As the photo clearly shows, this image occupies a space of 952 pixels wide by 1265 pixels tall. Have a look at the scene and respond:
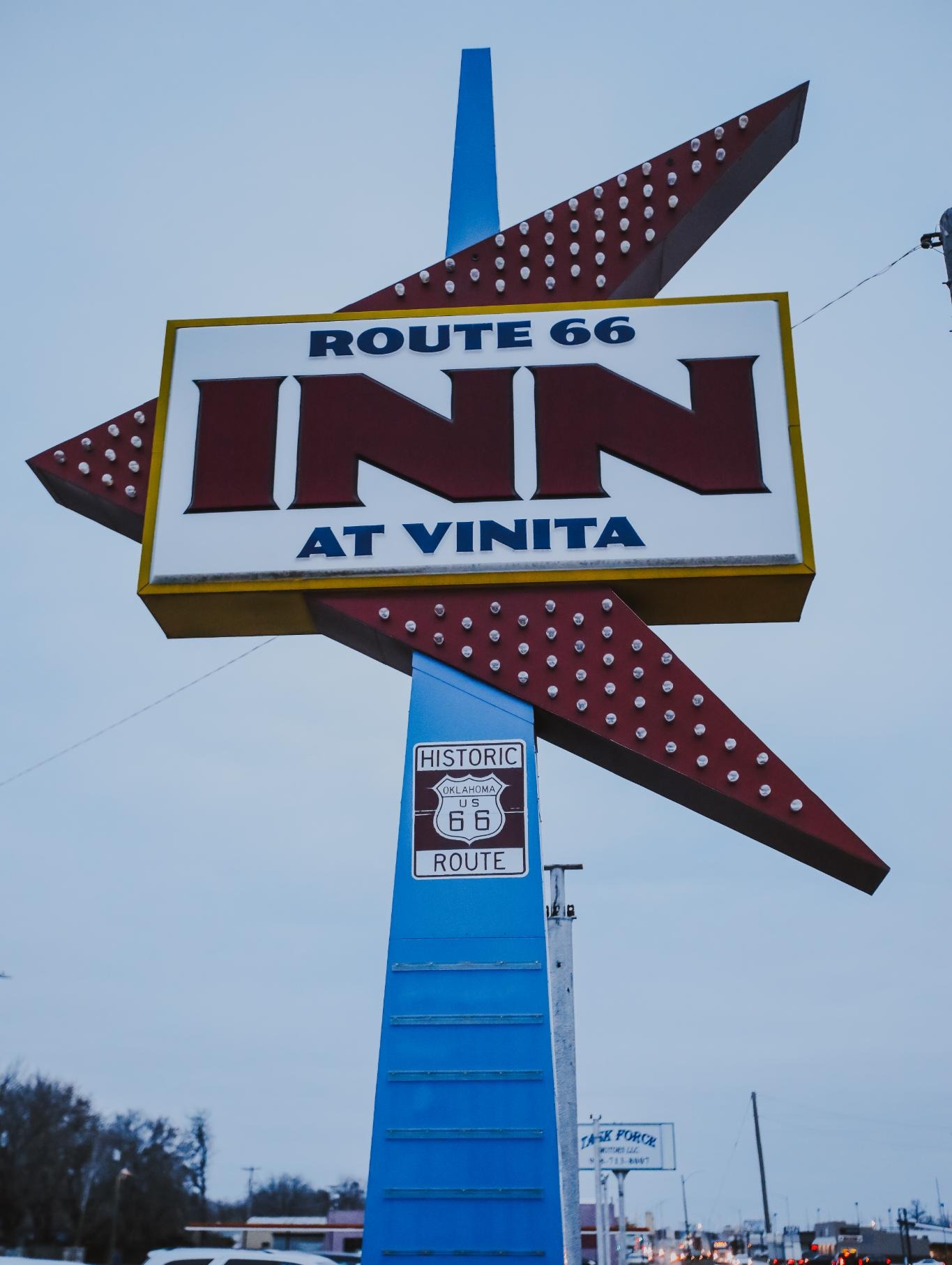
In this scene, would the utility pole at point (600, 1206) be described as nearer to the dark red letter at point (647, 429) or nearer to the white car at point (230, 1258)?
the white car at point (230, 1258)

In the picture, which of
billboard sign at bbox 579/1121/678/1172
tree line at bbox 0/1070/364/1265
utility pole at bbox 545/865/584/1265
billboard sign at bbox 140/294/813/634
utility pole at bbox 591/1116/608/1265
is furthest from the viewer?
tree line at bbox 0/1070/364/1265

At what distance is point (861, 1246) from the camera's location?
2697 inches

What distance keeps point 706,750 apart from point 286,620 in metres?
3.73

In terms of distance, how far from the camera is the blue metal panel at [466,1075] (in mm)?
8266

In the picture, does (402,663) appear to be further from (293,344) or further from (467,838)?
(293,344)

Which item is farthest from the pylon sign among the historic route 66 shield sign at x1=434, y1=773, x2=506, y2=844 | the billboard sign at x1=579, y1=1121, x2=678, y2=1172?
the billboard sign at x1=579, y1=1121, x2=678, y2=1172

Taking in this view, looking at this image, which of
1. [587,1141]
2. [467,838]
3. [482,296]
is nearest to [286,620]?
[467,838]

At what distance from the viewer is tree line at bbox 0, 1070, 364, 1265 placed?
55.0m

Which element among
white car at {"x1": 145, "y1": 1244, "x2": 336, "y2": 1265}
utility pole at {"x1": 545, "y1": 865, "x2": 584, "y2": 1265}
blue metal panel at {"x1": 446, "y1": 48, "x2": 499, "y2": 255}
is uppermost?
blue metal panel at {"x1": 446, "y1": 48, "x2": 499, "y2": 255}

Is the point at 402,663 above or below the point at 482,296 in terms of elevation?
below

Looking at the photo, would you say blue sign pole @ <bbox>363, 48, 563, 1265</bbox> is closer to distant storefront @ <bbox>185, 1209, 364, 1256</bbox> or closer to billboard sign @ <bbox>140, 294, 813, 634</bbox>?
billboard sign @ <bbox>140, 294, 813, 634</bbox>

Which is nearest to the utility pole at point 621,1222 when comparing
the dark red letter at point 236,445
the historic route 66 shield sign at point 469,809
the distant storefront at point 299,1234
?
the distant storefront at point 299,1234

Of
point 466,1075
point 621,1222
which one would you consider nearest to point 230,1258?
point 466,1075

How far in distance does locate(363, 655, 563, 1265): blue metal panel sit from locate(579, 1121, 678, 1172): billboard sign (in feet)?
89.6
